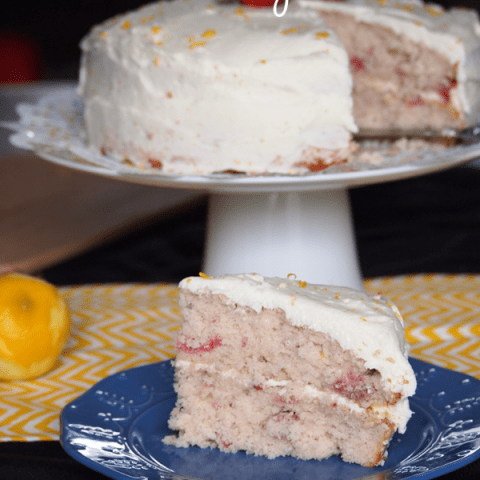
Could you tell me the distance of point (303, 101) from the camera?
1.80 metres

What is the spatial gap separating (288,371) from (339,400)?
4.0 inches

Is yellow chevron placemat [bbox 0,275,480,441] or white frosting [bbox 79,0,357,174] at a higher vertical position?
white frosting [bbox 79,0,357,174]

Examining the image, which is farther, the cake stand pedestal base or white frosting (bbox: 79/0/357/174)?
the cake stand pedestal base

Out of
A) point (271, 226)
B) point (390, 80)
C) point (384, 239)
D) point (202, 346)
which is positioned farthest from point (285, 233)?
point (384, 239)

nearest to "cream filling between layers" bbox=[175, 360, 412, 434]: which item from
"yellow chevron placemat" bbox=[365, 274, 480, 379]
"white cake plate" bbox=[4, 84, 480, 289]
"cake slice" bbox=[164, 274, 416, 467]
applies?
"cake slice" bbox=[164, 274, 416, 467]

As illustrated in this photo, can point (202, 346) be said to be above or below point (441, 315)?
above

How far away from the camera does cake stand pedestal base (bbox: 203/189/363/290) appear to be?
207cm

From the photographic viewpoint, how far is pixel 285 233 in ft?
6.80

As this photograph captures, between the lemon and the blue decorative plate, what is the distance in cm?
24

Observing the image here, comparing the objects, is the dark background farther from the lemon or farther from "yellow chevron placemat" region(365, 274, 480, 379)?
the lemon

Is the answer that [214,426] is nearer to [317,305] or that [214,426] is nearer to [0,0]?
[317,305]

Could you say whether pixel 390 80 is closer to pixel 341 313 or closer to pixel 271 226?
pixel 271 226

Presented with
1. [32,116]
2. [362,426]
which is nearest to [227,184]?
[362,426]

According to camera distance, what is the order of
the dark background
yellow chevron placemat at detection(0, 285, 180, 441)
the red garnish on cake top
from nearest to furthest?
the red garnish on cake top, yellow chevron placemat at detection(0, 285, 180, 441), the dark background
